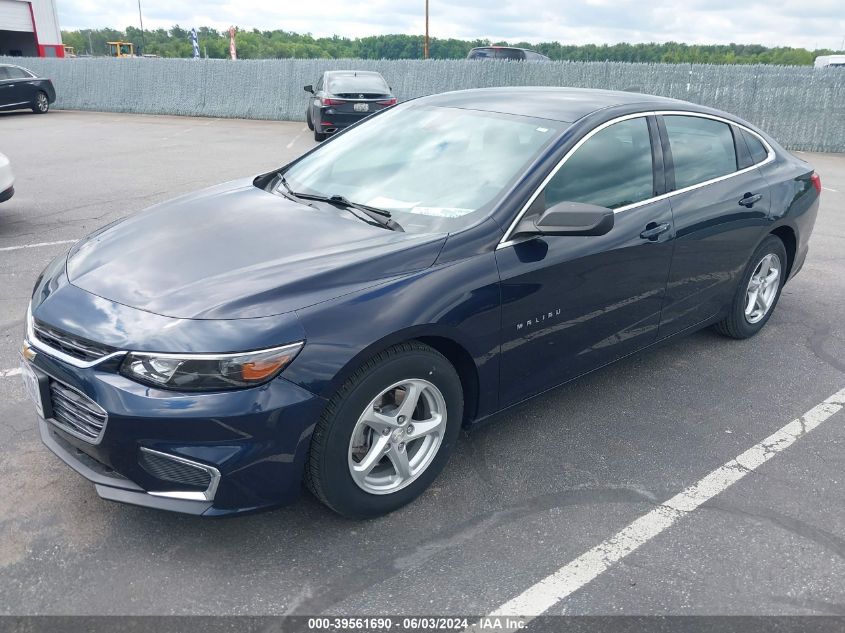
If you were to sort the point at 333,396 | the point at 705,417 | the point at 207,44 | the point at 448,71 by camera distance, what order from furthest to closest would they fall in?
the point at 207,44 < the point at 448,71 < the point at 705,417 < the point at 333,396

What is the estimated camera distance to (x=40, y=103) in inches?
925

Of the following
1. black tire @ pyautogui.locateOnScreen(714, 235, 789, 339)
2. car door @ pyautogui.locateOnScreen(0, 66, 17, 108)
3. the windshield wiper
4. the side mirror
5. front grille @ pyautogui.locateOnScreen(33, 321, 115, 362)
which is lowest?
car door @ pyautogui.locateOnScreen(0, 66, 17, 108)

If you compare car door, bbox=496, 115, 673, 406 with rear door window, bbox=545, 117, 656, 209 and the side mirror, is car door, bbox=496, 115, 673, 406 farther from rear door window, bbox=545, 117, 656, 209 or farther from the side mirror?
the side mirror

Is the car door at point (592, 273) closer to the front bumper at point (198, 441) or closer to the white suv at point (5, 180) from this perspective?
the front bumper at point (198, 441)

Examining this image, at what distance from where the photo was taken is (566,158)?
352 cm

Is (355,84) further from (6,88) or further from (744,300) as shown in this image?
(744,300)

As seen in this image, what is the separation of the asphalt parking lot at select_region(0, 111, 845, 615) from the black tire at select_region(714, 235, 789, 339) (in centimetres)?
22

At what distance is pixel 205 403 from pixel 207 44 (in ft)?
389

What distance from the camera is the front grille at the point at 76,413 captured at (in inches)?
103

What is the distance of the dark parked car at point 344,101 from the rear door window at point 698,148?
39.4 feet

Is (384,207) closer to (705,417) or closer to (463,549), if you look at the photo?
(463,549)

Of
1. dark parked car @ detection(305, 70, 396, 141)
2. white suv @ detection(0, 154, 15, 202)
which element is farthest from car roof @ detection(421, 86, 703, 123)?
dark parked car @ detection(305, 70, 396, 141)

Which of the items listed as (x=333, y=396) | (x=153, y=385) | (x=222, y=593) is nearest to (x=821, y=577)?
(x=333, y=396)

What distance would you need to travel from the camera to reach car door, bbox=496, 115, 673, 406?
3312 mm
